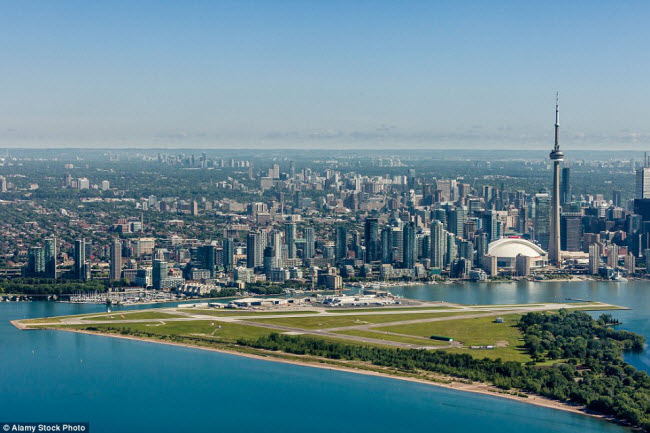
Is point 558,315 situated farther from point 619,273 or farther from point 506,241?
point 506,241

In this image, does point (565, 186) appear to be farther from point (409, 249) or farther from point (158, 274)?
point (158, 274)

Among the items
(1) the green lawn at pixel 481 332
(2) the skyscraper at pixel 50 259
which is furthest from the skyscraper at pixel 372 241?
(1) the green lawn at pixel 481 332

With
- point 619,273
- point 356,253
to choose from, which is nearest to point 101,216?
point 356,253

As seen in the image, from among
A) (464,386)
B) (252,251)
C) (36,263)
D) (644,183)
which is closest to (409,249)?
(252,251)

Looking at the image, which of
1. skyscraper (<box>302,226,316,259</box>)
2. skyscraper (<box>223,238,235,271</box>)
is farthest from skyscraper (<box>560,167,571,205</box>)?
skyscraper (<box>223,238,235,271</box>)

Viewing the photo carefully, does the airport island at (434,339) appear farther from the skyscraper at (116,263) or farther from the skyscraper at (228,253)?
the skyscraper at (228,253)

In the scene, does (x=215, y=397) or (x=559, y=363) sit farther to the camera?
(x=559, y=363)
